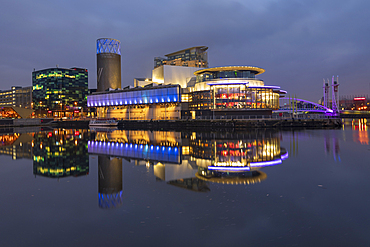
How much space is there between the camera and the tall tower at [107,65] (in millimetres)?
139125

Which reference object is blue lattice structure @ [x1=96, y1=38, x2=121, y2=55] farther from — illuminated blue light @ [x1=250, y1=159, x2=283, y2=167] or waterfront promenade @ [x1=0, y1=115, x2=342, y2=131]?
illuminated blue light @ [x1=250, y1=159, x2=283, y2=167]

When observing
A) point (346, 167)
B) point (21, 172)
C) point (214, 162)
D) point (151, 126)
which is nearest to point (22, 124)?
point (151, 126)

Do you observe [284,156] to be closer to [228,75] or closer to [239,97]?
[239,97]

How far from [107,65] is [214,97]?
82.5 m

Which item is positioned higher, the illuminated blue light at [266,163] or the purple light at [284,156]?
the purple light at [284,156]

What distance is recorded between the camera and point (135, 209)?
10023 millimetres

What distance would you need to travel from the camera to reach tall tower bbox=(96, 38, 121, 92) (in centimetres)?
13912

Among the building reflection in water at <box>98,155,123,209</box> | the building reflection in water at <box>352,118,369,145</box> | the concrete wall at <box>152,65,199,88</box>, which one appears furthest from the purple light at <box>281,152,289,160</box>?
the concrete wall at <box>152,65,199,88</box>

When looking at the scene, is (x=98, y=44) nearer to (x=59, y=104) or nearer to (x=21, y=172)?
(x=59, y=104)

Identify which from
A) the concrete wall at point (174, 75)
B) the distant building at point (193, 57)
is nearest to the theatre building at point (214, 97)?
the concrete wall at point (174, 75)

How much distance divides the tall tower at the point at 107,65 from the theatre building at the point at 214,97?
44430 millimetres

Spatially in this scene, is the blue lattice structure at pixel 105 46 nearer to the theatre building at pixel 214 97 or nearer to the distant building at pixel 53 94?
the theatre building at pixel 214 97

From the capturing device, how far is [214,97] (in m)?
78.8

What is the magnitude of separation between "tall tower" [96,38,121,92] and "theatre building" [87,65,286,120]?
4443cm
